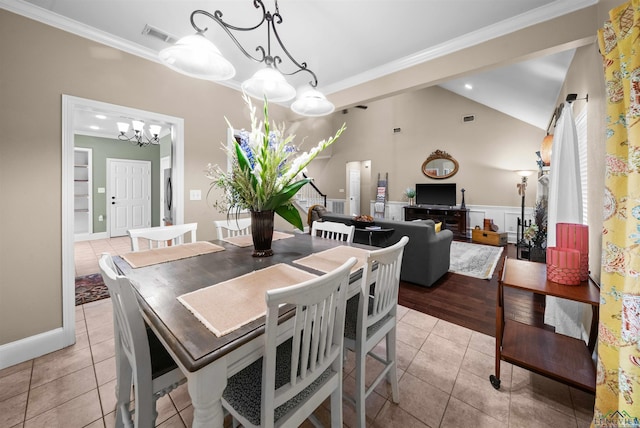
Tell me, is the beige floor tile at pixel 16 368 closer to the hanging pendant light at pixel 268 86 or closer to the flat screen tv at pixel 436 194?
the hanging pendant light at pixel 268 86

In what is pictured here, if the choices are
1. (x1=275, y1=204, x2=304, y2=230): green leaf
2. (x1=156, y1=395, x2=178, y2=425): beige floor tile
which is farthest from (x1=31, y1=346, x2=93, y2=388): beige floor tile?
(x1=275, y1=204, x2=304, y2=230): green leaf

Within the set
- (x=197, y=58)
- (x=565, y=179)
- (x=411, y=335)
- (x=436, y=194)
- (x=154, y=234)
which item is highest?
(x=197, y=58)

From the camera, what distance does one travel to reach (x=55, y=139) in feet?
6.49

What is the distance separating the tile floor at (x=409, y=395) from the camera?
4.44 feet

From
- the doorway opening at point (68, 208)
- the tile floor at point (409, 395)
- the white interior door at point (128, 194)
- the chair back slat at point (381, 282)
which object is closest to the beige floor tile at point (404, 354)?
the tile floor at point (409, 395)

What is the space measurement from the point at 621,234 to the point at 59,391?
3.13 meters

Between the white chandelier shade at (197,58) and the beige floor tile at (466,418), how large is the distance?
246 cm

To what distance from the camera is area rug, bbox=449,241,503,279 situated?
12.2 feet

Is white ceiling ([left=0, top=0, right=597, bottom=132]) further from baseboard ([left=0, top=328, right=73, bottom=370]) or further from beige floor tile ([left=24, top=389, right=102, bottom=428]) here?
beige floor tile ([left=24, top=389, right=102, bottom=428])

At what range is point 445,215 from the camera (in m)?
6.58

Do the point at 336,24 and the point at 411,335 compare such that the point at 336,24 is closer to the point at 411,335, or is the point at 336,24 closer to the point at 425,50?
the point at 425,50

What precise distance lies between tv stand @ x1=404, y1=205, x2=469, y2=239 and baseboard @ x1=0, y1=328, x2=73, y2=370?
22.9 feet

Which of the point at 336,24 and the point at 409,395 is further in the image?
the point at 336,24

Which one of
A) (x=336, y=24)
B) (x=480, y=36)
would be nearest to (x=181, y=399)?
(x=336, y=24)
